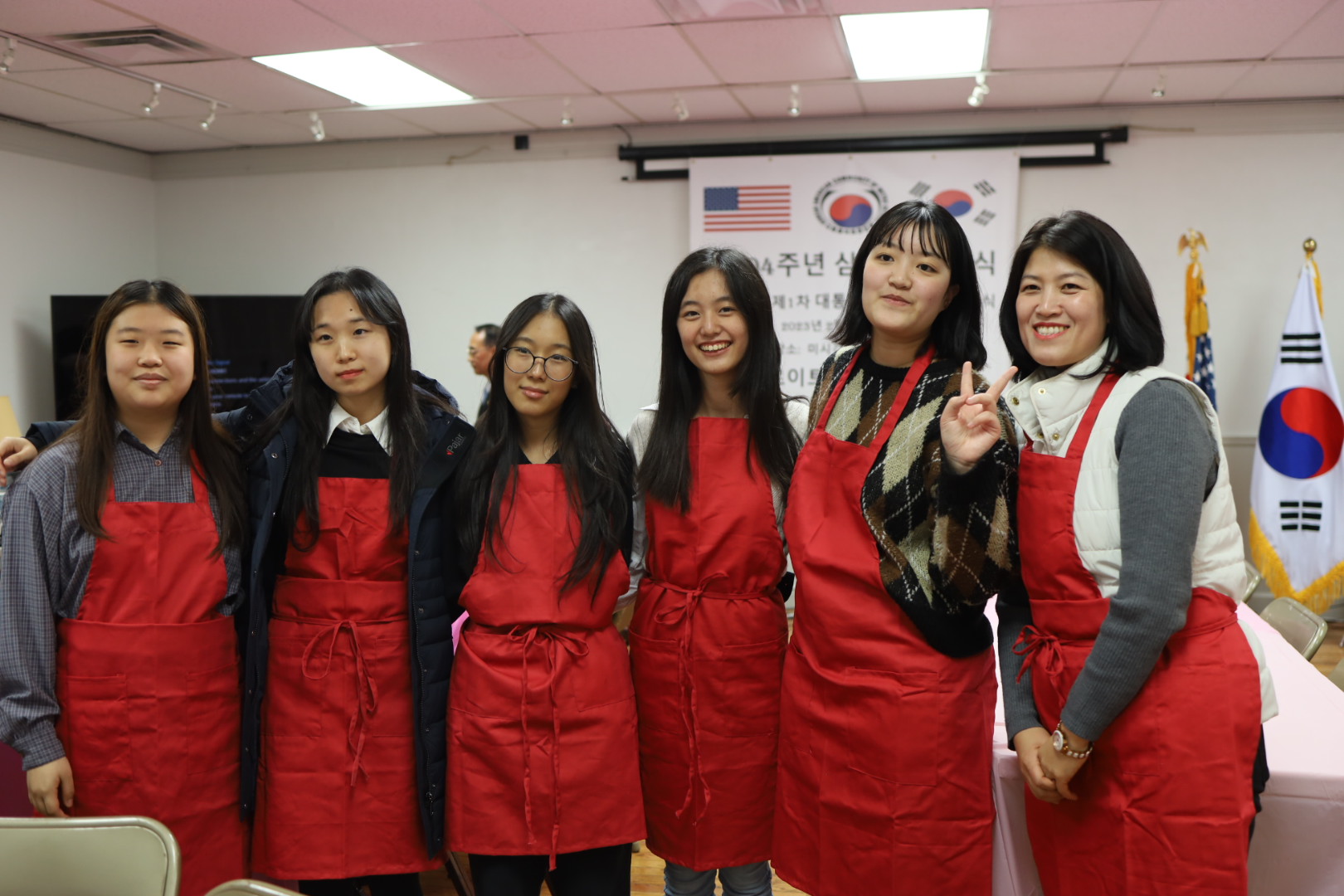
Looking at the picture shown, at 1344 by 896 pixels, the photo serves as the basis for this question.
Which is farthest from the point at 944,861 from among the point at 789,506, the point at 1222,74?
the point at 1222,74

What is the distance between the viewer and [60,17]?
3.76 m

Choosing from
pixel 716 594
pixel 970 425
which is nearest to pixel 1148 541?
pixel 970 425

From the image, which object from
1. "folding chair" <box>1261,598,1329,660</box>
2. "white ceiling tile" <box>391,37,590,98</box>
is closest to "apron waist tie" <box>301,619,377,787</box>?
"folding chair" <box>1261,598,1329,660</box>

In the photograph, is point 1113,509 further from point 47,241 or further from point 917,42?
point 47,241

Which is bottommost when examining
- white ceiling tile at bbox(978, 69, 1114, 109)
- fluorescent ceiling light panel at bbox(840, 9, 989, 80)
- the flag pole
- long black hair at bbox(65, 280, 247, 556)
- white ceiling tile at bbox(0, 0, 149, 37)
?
long black hair at bbox(65, 280, 247, 556)

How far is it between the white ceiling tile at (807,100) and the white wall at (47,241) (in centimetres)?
417

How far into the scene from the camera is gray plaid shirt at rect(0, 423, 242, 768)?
1.67 metres

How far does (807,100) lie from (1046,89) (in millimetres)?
1196

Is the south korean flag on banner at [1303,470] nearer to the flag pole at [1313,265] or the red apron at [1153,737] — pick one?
the flag pole at [1313,265]

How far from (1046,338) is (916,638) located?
20.6 inches

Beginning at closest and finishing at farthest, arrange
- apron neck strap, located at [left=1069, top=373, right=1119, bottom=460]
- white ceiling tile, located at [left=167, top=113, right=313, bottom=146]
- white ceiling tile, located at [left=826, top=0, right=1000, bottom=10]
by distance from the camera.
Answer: apron neck strap, located at [left=1069, top=373, right=1119, bottom=460] → white ceiling tile, located at [left=826, top=0, right=1000, bottom=10] → white ceiling tile, located at [left=167, top=113, right=313, bottom=146]

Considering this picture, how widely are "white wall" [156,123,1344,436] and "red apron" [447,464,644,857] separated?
4.32 metres

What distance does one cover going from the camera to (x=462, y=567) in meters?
1.85

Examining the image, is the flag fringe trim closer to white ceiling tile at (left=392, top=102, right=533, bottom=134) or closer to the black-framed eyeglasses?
the black-framed eyeglasses
